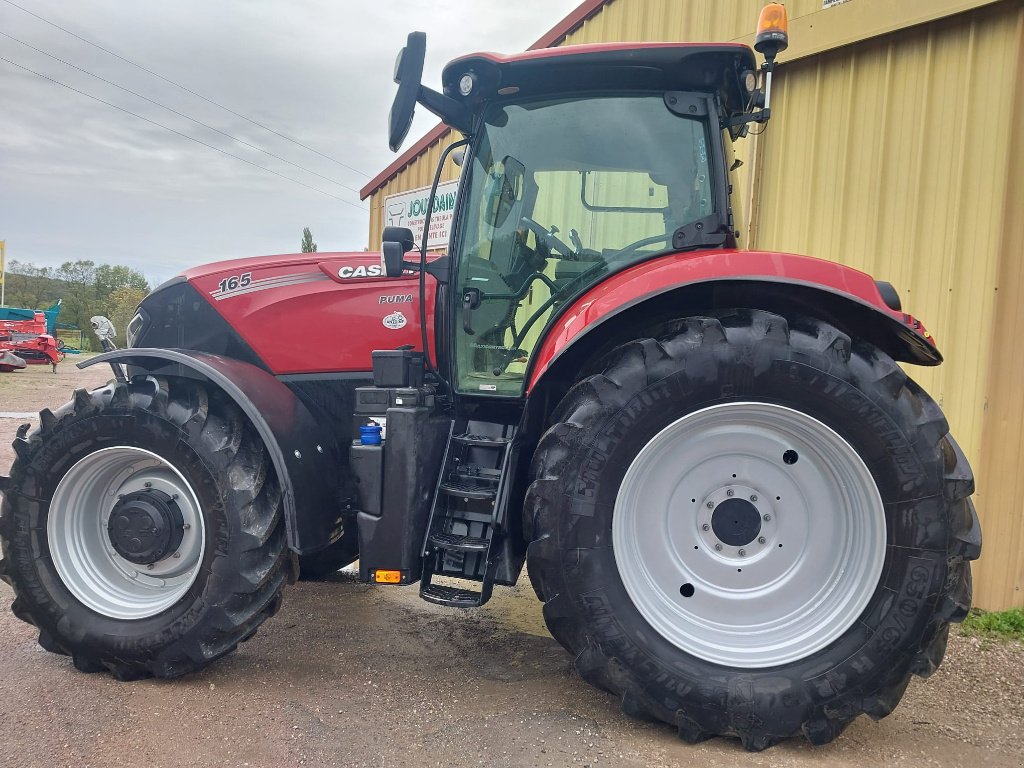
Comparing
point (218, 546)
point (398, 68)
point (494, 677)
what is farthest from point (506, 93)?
point (494, 677)

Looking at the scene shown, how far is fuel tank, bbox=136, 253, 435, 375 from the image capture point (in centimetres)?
361

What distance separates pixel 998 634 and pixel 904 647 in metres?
1.97

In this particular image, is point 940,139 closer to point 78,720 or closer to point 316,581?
point 316,581

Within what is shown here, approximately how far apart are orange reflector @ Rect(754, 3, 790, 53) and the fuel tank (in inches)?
68.3

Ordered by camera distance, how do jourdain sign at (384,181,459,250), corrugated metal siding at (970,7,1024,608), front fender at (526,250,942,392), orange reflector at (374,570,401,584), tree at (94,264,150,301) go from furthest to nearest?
tree at (94,264,150,301), jourdain sign at (384,181,459,250), corrugated metal siding at (970,7,1024,608), orange reflector at (374,570,401,584), front fender at (526,250,942,392)

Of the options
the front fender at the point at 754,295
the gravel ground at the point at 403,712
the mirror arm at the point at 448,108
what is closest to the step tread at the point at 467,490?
the front fender at the point at 754,295

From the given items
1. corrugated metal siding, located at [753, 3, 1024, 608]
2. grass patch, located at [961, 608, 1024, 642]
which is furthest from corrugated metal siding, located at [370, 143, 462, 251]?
grass patch, located at [961, 608, 1024, 642]

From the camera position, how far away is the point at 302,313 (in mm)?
3629

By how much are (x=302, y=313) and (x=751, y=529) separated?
7.39 feet

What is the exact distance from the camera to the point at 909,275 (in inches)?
178

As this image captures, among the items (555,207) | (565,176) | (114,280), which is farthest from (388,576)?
(114,280)

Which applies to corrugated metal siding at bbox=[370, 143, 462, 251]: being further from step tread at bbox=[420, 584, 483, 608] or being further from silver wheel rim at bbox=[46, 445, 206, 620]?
step tread at bbox=[420, 584, 483, 608]

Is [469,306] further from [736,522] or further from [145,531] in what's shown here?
[145,531]

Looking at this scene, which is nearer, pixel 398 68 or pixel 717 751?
pixel 717 751
